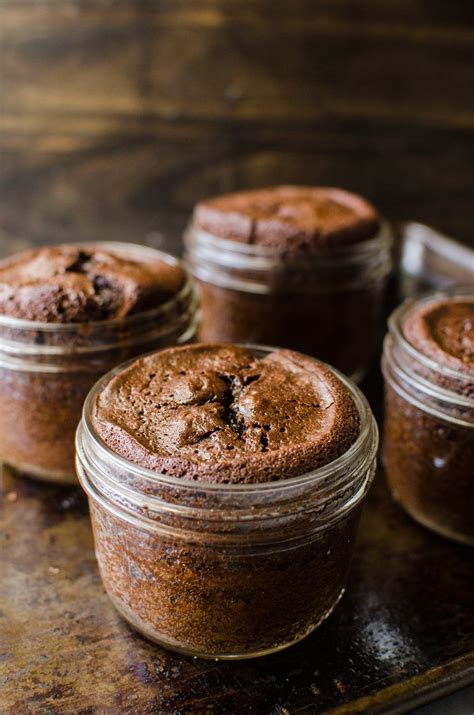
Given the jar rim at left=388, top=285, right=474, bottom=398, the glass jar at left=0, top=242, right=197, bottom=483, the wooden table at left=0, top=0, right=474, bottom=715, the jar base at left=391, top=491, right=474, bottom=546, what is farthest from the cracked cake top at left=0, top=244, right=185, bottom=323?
the wooden table at left=0, top=0, right=474, bottom=715

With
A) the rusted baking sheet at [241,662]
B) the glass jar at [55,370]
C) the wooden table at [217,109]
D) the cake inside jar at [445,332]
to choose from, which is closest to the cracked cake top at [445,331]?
the cake inside jar at [445,332]

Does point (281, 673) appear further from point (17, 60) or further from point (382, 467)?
point (17, 60)

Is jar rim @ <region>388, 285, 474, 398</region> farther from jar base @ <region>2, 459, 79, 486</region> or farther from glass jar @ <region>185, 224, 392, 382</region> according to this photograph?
jar base @ <region>2, 459, 79, 486</region>

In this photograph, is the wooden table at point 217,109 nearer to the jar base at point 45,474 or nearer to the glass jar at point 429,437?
the jar base at point 45,474

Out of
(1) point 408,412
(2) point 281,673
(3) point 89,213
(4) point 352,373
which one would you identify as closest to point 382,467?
(1) point 408,412

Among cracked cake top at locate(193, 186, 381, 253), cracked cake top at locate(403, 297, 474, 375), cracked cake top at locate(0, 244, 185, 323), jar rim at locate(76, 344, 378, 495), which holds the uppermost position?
cracked cake top at locate(193, 186, 381, 253)

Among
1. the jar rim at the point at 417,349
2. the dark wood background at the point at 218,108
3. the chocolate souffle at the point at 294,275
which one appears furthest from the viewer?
the dark wood background at the point at 218,108

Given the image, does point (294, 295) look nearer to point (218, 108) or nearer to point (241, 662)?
point (241, 662)
